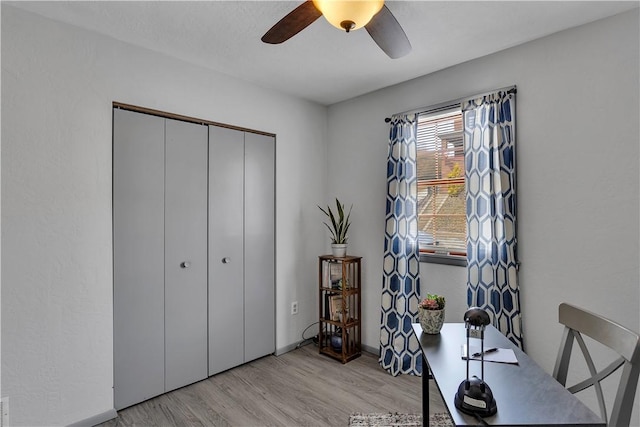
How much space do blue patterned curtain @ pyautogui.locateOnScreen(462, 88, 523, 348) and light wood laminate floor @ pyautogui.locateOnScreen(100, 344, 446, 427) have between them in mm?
798

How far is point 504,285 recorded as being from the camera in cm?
247

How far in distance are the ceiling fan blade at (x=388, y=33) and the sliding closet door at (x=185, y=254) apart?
1.60 meters

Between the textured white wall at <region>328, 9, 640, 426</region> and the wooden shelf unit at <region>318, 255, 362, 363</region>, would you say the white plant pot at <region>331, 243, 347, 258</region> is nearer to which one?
the wooden shelf unit at <region>318, 255, 362, 363</region>

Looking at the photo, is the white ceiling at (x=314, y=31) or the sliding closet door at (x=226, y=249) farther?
the sliding closet door at (x=226, y=249)

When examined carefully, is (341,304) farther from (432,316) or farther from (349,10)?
(349,10)

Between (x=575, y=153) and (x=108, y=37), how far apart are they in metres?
3.13

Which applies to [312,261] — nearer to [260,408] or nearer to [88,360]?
[260,408]

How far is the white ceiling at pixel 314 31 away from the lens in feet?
6.54

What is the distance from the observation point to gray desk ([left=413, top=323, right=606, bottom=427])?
3.72ft

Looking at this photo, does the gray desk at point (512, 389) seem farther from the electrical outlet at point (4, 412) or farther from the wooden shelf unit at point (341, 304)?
the electrical outlet at point (4, 412)

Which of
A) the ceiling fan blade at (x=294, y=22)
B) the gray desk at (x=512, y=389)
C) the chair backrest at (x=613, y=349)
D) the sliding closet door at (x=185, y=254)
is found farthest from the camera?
the sliding closet door at (x=185, y=254)

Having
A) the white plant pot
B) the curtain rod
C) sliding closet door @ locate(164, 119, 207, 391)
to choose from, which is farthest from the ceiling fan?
the white plant pot

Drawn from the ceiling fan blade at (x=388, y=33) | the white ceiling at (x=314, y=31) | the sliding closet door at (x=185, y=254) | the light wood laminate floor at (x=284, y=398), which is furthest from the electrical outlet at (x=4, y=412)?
the ceiling fan blade at (x=388, y=33)

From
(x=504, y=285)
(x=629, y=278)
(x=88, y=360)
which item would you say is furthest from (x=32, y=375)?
(x=629, y=278)
